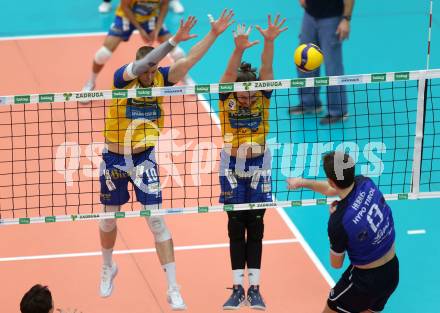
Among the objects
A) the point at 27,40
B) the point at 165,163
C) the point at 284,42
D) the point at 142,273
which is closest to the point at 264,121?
the point at 142,273

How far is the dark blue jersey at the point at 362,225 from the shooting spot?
323 inches

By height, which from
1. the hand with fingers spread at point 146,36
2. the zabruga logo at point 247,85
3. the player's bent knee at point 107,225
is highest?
the hand with fingers spread at point 146,36

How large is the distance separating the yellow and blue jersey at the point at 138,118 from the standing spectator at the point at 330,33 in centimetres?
443

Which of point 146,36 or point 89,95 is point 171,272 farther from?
point 146,36

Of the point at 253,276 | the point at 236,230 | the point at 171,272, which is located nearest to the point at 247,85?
the point at 236,230

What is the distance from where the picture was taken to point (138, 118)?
945cm

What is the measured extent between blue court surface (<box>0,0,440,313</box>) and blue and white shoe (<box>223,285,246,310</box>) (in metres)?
1.60

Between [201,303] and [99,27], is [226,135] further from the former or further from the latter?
[99,27]

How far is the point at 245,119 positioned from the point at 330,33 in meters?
4.91

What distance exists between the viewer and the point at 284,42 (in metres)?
16.9

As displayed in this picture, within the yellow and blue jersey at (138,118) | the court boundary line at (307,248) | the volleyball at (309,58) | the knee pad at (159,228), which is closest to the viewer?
the yellow and blue jersey at (138,118)

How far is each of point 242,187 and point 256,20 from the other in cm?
869

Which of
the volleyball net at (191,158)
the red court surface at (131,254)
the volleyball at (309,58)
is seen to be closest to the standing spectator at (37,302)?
the red court surface at (131,254)

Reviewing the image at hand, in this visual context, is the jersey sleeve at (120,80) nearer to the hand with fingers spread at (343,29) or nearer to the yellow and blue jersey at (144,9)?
the hand with fingers spread at (343,29)
